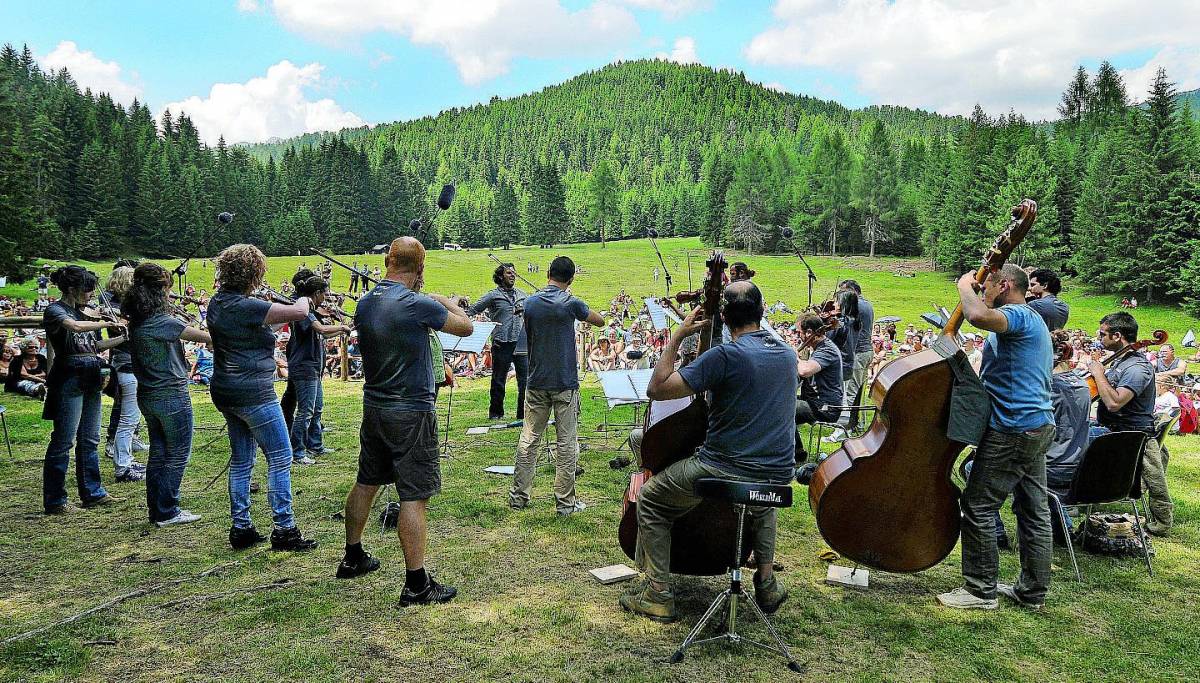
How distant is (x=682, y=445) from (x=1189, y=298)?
136ft

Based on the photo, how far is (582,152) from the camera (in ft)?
527

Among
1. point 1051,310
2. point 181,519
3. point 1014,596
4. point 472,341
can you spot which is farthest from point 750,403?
point 472,341

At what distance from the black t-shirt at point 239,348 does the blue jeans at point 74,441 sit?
1960mm

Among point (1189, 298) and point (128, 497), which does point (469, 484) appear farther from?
point (1189, 298)

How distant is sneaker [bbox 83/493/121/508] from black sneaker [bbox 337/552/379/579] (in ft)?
10.1

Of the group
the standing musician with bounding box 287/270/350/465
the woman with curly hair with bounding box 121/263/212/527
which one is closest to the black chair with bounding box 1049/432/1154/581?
the standing musician with bounding box 287/270/350/465

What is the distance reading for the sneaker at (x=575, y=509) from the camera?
6387 mm

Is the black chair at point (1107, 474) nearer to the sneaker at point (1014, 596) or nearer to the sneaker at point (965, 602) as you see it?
the sneaker at point (1014, 596)

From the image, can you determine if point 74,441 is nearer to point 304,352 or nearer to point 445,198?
point 304,352

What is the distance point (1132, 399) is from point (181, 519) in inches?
328

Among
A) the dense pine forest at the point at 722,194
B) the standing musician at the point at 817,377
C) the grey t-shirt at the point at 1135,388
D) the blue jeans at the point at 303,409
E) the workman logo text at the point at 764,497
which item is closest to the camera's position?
the workman logo text at the point at 764,497

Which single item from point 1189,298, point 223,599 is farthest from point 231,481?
point 1189,298

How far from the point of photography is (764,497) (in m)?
3.64

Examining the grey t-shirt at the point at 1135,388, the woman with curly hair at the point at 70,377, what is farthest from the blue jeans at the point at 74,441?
the grey t-shirt at the point at 1135,388
